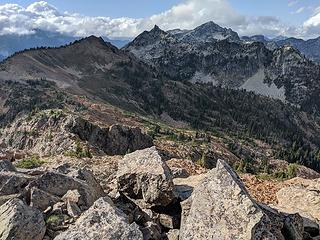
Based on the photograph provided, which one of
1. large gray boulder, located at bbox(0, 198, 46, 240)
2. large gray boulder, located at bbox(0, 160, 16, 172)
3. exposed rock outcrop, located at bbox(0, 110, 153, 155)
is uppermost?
large gray boulder, located at bbox(0, 198, 46, 240)

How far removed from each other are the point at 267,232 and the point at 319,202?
433 inches

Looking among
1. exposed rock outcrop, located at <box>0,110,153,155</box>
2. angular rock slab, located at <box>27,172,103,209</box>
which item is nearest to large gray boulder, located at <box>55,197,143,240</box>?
angular rock slab, located at <box>27,172,103,209</box>

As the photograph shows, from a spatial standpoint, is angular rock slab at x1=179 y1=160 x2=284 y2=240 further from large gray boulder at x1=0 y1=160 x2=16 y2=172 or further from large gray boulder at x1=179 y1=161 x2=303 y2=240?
large gray boulder at x1=0 y1=160 x2=16 y2=172

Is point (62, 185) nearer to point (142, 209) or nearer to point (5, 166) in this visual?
point (142, 209)

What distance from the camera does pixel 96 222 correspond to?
17188 millimetres

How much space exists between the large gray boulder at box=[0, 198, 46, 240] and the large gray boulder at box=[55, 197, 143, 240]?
5.21ft

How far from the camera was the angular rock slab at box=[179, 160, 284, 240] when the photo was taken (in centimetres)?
1761

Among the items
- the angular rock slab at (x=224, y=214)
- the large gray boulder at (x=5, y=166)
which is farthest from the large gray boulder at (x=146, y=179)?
the large gray boulder at (x=5, y=166)

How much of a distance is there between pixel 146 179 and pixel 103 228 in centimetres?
543

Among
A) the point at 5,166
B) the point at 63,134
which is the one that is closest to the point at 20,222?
the point at 5,166

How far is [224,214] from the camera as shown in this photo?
18.2m

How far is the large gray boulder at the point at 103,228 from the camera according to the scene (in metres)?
16.5

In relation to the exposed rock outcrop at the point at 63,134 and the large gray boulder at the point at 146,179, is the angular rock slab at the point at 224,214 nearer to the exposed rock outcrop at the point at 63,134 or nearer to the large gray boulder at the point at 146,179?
the large gray boulder at the point at 146,179

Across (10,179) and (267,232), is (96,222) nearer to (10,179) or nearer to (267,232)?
(267,232)
